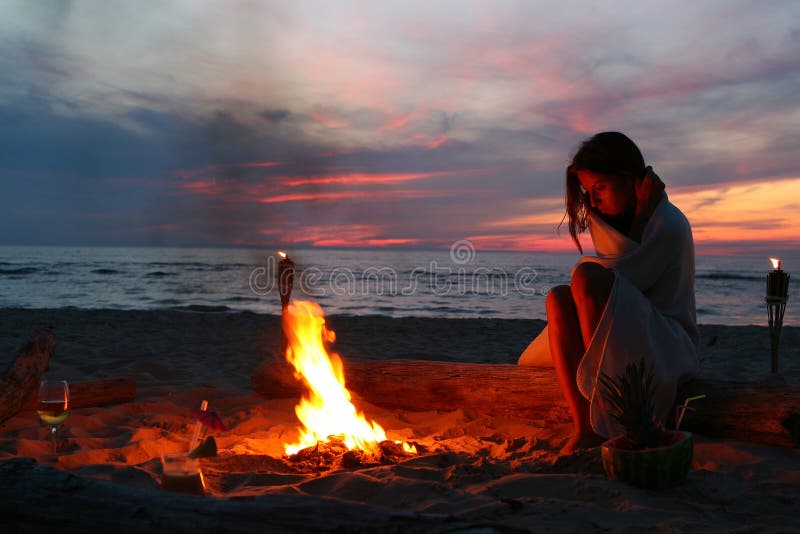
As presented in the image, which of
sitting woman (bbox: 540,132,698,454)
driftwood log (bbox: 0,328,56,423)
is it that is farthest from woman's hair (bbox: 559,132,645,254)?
driftwood log (bbox: 0,328,56,423)

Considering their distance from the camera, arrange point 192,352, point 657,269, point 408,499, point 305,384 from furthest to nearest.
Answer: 1. point 192,352
2. point 305,384
3. point 657,269
4. point 408,499

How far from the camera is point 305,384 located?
181 inches

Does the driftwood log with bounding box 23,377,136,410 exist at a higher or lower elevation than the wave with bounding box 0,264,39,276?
lower

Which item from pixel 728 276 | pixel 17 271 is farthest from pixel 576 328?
pixel 17 271

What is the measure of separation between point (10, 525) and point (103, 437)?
6.85 feet

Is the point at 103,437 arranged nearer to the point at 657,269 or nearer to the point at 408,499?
the point at 408,499

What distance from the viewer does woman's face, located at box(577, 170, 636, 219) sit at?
3.46m

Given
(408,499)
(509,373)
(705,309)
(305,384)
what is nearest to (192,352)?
(305,384)

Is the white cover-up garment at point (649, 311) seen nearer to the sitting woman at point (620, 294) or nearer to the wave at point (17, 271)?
the sitting woman at point (620, 294)

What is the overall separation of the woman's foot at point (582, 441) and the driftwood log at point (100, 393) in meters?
3.34

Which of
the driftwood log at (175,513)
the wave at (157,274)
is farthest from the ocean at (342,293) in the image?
the driftwood log at (175,513)

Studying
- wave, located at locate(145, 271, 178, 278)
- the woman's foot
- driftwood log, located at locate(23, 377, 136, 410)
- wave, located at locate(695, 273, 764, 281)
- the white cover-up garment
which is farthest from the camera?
wave, located at locate(695, 273, 764, 281)

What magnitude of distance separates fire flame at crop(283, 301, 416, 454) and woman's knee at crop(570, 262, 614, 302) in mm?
1505

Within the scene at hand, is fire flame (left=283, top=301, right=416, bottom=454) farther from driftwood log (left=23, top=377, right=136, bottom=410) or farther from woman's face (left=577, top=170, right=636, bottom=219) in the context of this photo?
woman's face (left=577, top=170, right=636, bottom=219)
